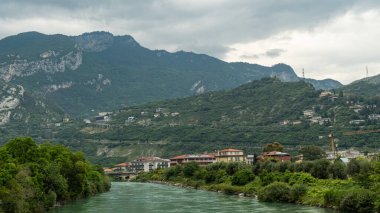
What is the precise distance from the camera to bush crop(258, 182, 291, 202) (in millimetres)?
72562

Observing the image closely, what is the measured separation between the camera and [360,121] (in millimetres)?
187500

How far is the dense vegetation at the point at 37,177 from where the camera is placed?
5153 cm

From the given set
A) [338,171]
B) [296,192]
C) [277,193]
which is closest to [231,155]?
[338,171]

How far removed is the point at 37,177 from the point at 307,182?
36.0m

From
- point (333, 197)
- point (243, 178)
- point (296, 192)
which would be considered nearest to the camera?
point (333, 197)

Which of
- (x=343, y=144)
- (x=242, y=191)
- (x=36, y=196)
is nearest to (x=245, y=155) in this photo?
(x=343, y=144)

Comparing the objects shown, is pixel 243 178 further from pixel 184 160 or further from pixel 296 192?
pixel 184 160

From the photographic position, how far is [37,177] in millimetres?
63750

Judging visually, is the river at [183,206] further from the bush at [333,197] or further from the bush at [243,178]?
the bush at [243,178]

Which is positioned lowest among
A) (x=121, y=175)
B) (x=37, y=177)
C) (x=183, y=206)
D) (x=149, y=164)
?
(x=183, y=206)

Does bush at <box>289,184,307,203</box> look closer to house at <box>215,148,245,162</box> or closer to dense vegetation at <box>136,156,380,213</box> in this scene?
dense vegetation at <box>136,156,380,213</box>

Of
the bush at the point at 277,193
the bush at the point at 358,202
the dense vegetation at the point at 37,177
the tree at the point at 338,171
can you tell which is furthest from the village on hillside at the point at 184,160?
the bush at the point at 358,202

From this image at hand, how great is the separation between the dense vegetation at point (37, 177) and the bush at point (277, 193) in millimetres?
26075

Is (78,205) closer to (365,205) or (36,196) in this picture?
(36,196)
